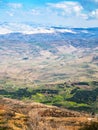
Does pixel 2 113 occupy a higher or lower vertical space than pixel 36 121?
lower

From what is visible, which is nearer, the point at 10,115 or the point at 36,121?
the point at 36,121

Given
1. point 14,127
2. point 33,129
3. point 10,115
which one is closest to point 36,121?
point 33,129

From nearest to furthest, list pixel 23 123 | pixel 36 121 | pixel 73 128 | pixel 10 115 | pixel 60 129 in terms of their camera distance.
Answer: pixel 60 129 < pixel 36 121 < pixel 73 128 < pixel 23 123 < pixel 10 115

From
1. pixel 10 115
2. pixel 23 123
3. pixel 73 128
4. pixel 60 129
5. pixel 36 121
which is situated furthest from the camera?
pixel 10 115

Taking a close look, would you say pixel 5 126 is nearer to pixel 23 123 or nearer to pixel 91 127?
pixel 23 123

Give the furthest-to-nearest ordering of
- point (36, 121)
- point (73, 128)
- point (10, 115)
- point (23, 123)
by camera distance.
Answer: point (10, 115) < point (23, 123) < point (73, 128) < point (36, 121)

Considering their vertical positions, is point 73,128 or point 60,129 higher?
point 60,129

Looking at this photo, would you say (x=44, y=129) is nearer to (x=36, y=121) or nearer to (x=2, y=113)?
(x=36, y=121)

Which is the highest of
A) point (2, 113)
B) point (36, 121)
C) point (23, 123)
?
point (36, 121)

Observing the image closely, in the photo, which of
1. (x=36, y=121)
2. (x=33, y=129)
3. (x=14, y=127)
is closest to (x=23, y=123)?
(x=14, y=127)
